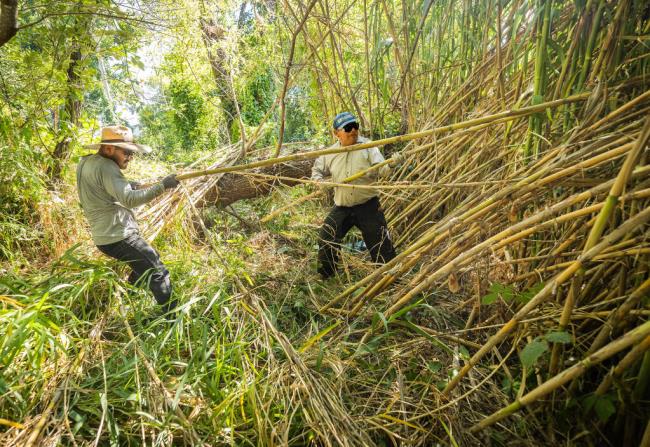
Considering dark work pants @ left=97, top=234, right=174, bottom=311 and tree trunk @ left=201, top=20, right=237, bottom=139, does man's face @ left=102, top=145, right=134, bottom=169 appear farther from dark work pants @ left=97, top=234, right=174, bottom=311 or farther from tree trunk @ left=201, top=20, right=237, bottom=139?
tree trunk @ left=201, top=20, right=237, bottom=139

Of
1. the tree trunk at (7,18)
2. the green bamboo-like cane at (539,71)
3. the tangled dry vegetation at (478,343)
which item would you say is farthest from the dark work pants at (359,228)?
the tree trunk at (7,18)

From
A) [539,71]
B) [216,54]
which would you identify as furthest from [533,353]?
[216,54]

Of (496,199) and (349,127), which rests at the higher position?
(349,127)

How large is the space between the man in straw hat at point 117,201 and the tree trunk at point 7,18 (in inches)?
25.9

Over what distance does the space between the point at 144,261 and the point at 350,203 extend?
1.50 meters

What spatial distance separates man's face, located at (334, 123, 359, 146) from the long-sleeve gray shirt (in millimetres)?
1304

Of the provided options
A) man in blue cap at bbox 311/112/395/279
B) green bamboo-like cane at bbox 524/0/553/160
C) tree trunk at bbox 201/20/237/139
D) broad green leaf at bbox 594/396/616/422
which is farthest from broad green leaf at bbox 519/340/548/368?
tree trunk at bbox 201/20/237/139

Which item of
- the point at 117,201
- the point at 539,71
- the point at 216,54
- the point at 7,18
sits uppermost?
the point at 216,54

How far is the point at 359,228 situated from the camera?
2811mm

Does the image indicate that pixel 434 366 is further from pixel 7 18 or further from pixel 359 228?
pixel 7 18

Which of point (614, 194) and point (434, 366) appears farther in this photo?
point (434, 366)

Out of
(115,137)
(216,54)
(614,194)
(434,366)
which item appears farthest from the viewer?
(216,54)

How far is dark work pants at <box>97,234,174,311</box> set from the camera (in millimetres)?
2254

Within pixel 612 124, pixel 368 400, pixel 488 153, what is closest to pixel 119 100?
pixel 488 153
